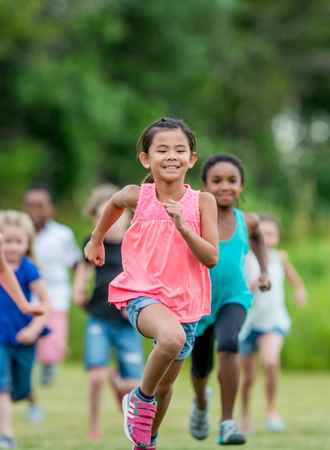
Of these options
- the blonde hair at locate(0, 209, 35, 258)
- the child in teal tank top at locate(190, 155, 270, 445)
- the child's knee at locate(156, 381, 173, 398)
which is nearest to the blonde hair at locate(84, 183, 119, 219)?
the blonde hair at locate(0, 209, 35, 258)

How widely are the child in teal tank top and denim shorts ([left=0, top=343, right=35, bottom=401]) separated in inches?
58.3

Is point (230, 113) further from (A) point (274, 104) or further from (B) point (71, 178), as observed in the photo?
(B) point (71, 178)

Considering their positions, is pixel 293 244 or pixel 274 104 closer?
pixel 293 244

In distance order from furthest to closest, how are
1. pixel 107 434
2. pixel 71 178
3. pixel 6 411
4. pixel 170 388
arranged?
pixel 71 178, pixel 107 434, pixel 6 411, pixel 170 388

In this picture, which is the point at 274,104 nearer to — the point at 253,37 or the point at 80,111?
the point at 253,37

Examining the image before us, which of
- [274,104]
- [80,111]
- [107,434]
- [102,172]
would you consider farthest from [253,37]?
[107,434]

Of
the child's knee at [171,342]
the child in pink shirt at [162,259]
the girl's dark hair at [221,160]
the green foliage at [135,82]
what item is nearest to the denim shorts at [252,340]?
the girl's dark hair at [221,160]

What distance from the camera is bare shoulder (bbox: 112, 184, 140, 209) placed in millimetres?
7398

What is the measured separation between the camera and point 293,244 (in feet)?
83.1

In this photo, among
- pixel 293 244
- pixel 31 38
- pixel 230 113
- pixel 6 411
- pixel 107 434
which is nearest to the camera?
pixel 6 411

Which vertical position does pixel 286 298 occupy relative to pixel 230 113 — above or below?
below

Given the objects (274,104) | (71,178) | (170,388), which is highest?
(274,104)

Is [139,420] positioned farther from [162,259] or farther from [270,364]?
[270,364]

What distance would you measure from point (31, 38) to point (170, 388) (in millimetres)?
21538
